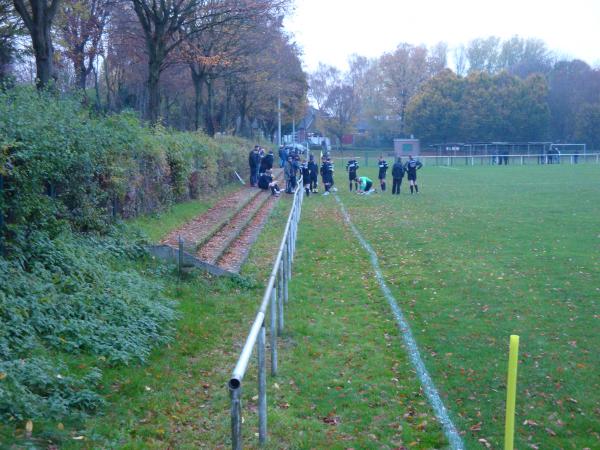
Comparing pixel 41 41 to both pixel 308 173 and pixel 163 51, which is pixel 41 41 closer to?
pixel 163 51

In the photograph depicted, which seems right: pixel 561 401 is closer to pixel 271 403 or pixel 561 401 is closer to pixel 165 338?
pixel 271 403

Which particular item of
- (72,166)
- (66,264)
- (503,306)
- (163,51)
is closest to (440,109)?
(163,51)

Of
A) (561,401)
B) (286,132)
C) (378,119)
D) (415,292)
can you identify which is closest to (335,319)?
(415,292)

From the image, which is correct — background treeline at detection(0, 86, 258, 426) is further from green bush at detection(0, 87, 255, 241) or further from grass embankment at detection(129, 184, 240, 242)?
grass embankment at detection(129, 184, 240, 242)

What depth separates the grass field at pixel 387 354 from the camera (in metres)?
6.10

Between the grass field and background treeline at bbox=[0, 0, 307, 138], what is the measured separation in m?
6.99

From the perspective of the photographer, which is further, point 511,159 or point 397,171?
point 511,159

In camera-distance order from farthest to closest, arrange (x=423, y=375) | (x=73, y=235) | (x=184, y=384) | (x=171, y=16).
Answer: (x=171, y=16) → (x=73, y=235) → (x=423, y=375) → (x=184, y=384)

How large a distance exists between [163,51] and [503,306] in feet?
59.4

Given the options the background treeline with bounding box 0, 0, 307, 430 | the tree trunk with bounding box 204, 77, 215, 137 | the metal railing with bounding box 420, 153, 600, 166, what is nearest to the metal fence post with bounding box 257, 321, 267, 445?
the background treeline with bounding box 0, 0, 307, 430

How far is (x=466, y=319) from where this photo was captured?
9828mm

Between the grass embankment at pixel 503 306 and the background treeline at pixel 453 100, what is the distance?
195 feet

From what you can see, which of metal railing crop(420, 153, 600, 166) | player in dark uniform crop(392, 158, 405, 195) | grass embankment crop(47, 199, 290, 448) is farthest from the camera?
metal railing crop(420, 153, 600, 166)

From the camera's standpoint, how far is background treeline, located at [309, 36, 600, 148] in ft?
266
